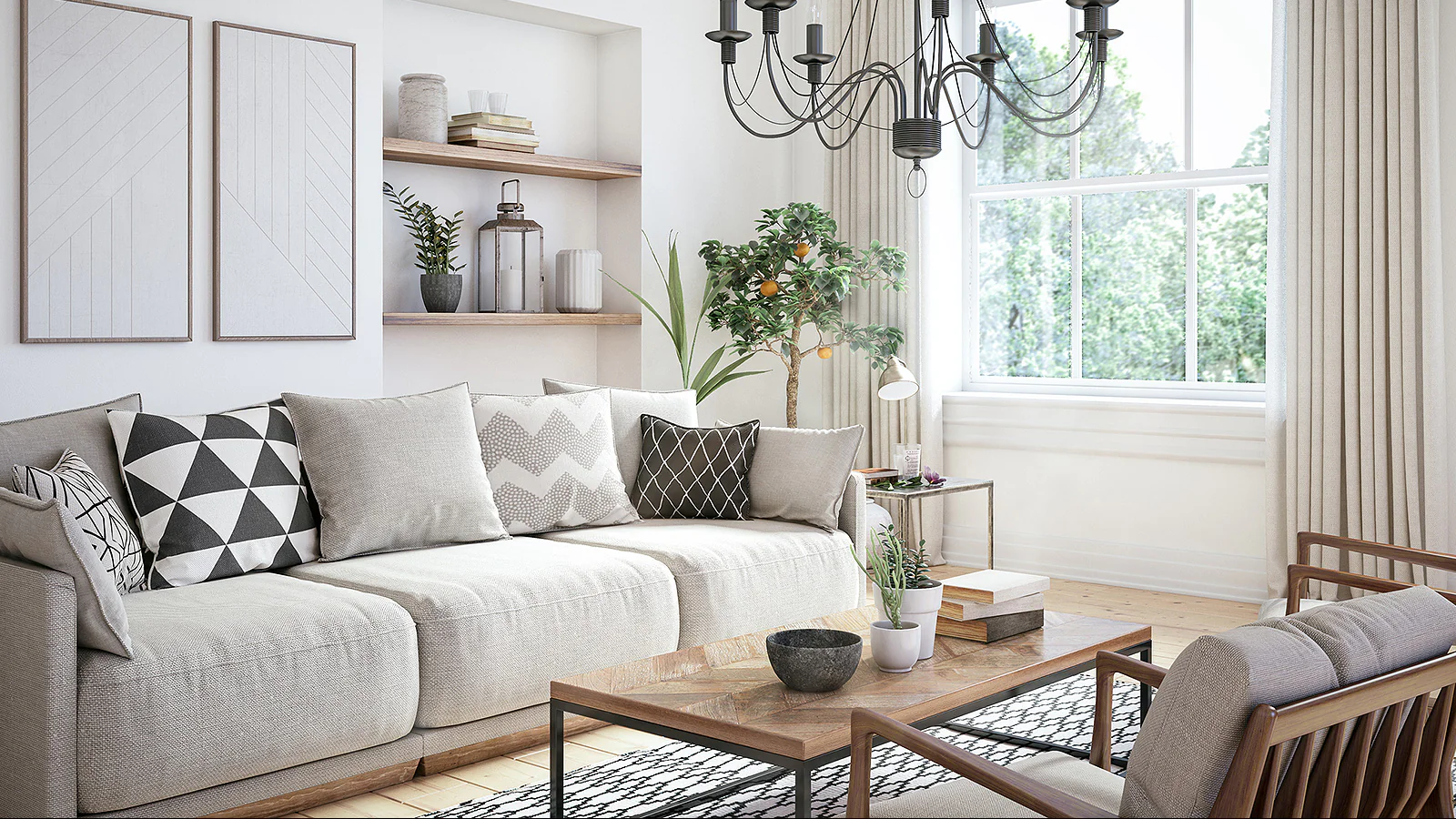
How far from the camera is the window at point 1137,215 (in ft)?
16.7

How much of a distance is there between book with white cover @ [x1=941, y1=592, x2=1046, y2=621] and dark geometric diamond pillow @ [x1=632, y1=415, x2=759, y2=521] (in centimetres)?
134

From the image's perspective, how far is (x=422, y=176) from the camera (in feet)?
16.0

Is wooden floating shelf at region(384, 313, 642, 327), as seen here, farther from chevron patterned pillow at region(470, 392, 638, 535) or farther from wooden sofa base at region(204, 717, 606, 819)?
wooden sofa base at region(204, 717, 606, 819)

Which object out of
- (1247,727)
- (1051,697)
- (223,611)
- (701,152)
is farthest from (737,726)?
(701,152)

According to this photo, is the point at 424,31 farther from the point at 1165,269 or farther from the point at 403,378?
the point at 1165,269

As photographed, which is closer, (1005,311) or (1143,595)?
(1143,595)

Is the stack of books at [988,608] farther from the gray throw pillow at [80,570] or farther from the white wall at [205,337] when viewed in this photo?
the white wall at [205,337]

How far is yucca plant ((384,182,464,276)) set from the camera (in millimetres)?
4770

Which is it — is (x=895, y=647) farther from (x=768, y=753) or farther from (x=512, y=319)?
(x=512, y=319)

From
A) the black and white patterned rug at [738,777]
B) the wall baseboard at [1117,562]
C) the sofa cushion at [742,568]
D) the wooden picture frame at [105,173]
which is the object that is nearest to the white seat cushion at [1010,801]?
the black and white patterned rug at [738,777]

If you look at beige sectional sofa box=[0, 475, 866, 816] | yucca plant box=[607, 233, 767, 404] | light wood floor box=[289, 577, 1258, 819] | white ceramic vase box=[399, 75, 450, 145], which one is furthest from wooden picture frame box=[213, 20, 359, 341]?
light wood floor box=[289, 577, 1258, 819]

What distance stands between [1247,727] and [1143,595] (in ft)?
12.4

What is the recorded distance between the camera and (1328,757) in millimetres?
1617

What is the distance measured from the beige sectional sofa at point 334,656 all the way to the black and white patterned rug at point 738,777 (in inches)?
10.4
